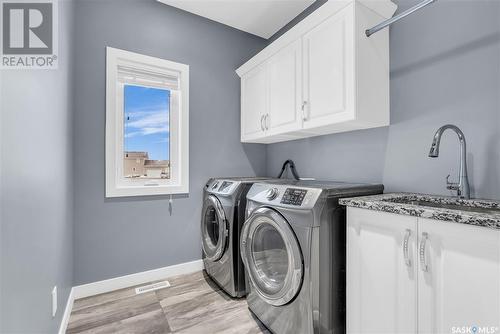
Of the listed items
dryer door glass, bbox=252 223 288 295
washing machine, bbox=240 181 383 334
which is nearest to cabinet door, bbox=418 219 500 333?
washing machine, bbox=240 181 383 334

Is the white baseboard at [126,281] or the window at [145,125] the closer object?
the white baseboard at [126,281]

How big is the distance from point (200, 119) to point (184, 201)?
0.90 meters

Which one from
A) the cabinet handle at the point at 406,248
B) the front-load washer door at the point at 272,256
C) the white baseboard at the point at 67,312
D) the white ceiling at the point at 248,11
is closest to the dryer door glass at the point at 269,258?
the front-load washer door at the point at 272,256

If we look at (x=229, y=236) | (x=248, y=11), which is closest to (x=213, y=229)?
(x=229, y=236)

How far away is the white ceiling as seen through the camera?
93.2 inches

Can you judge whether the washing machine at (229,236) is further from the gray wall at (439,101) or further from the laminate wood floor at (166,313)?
the gray wall at (439,101)

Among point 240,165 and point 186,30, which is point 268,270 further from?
point 186,30

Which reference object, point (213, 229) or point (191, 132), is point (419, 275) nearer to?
point (213, 229)

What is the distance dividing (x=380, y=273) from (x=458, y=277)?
0.33 metres

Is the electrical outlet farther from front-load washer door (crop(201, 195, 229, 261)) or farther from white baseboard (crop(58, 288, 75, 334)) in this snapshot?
front-load washer door (crop(201, 195, 229, 261))

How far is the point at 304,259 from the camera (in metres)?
1.31

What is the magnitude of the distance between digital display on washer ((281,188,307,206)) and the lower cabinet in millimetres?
273

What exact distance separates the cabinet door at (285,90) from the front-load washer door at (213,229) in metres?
0.89

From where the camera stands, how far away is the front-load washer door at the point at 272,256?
1364 millimetres
